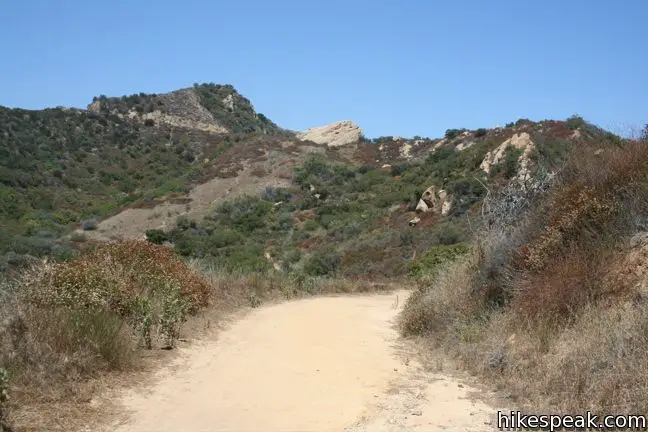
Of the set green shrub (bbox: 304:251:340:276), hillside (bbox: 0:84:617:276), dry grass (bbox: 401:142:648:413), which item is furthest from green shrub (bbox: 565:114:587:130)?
dry grass (bbox: 401:142:648:413)


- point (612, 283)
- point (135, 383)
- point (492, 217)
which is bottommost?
point (135, 383)

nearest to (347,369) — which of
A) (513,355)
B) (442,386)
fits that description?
(442,386)

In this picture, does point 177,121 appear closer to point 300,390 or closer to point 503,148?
point 503,148

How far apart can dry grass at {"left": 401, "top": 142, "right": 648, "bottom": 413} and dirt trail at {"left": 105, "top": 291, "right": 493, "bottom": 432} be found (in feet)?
2.46

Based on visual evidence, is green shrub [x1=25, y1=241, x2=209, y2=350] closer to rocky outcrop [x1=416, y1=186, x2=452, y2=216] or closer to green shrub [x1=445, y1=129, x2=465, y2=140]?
rocky outcrop [x1=416, y1=186, x2=452, y2=216]

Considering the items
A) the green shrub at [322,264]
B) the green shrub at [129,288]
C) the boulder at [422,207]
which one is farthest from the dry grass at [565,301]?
the boulder at [422,207]

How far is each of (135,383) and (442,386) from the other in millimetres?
3733

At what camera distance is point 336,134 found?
70.4 meters

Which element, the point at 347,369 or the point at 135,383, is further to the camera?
the point at 347,369

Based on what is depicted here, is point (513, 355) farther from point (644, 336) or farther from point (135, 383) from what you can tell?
point (135, 383)

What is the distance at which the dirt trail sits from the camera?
5617mm

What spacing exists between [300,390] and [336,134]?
64.8 m

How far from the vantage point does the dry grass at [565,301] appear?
18.7 ft

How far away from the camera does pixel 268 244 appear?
33.9 meters
